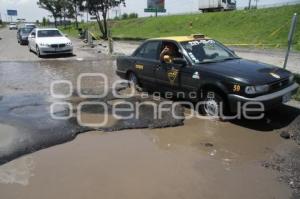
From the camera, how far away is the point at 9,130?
20.9 ft

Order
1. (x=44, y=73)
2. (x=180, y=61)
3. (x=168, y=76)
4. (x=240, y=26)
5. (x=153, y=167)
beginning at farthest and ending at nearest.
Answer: (x=240, y=26) → (x=44, y=73) → (x=168, y=76) → (x=180, y=61) → (x=153, y=167)

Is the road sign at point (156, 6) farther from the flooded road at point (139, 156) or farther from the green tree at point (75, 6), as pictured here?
the flooded road at point (139, 156)

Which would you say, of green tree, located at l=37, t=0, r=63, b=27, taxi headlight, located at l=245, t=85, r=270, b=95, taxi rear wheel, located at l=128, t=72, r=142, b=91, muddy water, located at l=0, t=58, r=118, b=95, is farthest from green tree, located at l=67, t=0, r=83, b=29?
taxi headlight, located at l=245, t=85, r=270, b=95

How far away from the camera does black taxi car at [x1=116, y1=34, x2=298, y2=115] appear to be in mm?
6242

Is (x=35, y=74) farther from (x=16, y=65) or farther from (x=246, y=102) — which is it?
(x=246, y=102)

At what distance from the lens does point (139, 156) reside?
211 inches

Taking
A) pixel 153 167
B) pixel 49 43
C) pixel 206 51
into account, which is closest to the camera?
pixel 153 167

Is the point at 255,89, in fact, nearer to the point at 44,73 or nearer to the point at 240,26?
the point at 44,73

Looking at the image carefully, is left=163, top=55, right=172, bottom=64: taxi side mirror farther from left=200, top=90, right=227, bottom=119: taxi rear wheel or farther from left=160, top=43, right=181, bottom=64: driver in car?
left=200, top=90, right=227, bottom=119: taxi rear wheel

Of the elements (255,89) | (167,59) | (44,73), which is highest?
(167,59)

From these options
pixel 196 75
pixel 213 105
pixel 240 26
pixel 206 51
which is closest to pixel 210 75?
pixel 196 75

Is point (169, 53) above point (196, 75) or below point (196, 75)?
above

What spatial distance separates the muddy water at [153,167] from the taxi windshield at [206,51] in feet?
5.61

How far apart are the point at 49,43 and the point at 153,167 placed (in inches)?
592
